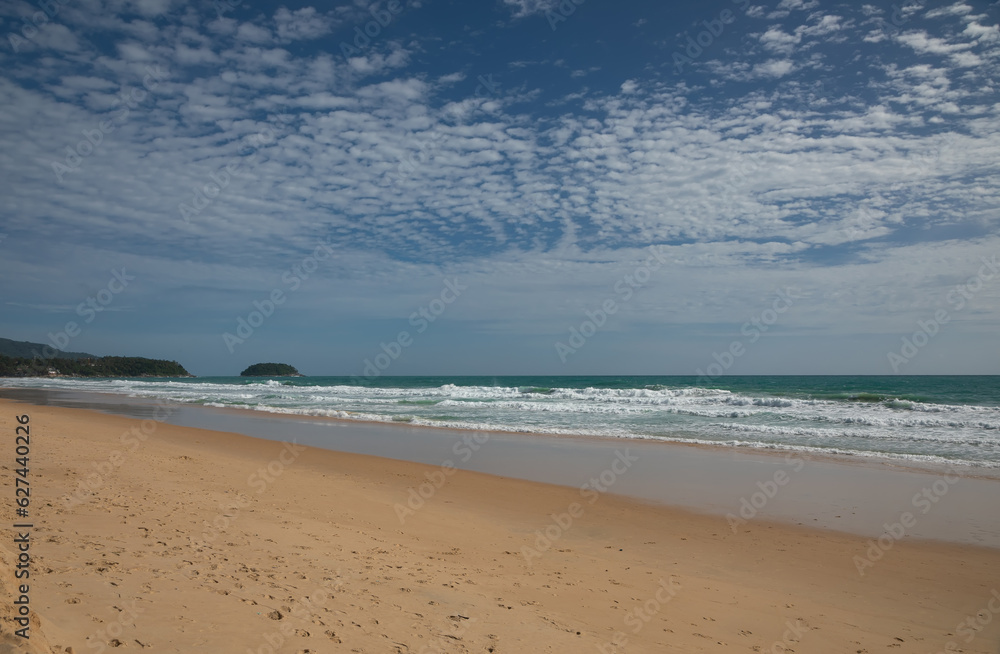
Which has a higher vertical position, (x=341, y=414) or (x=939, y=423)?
(x=341, y=414)

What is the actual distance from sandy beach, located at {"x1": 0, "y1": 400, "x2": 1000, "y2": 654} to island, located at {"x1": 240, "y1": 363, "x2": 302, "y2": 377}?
119m

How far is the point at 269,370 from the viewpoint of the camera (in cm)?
12175

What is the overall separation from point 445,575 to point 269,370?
418ft

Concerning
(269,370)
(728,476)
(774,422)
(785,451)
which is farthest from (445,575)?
(269,370)

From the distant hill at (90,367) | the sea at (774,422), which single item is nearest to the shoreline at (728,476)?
the sea at (774,422)

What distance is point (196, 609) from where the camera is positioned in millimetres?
4008

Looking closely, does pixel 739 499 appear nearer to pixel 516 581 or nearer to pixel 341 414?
pixel 516 581

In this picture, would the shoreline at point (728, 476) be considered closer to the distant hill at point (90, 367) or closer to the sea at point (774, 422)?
the sea at point (774, 422)

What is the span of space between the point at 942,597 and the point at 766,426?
627 inches

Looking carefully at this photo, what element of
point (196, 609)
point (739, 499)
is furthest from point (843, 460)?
point (196, 609)

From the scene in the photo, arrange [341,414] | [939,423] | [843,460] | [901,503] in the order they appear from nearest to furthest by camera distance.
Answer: [901,503]
[843,460]
[939,423]
[341,414]

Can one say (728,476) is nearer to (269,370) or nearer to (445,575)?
(445,575)

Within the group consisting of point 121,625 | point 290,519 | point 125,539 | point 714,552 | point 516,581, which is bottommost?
point 714,552

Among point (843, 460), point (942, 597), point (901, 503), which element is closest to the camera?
point (942, 597)
